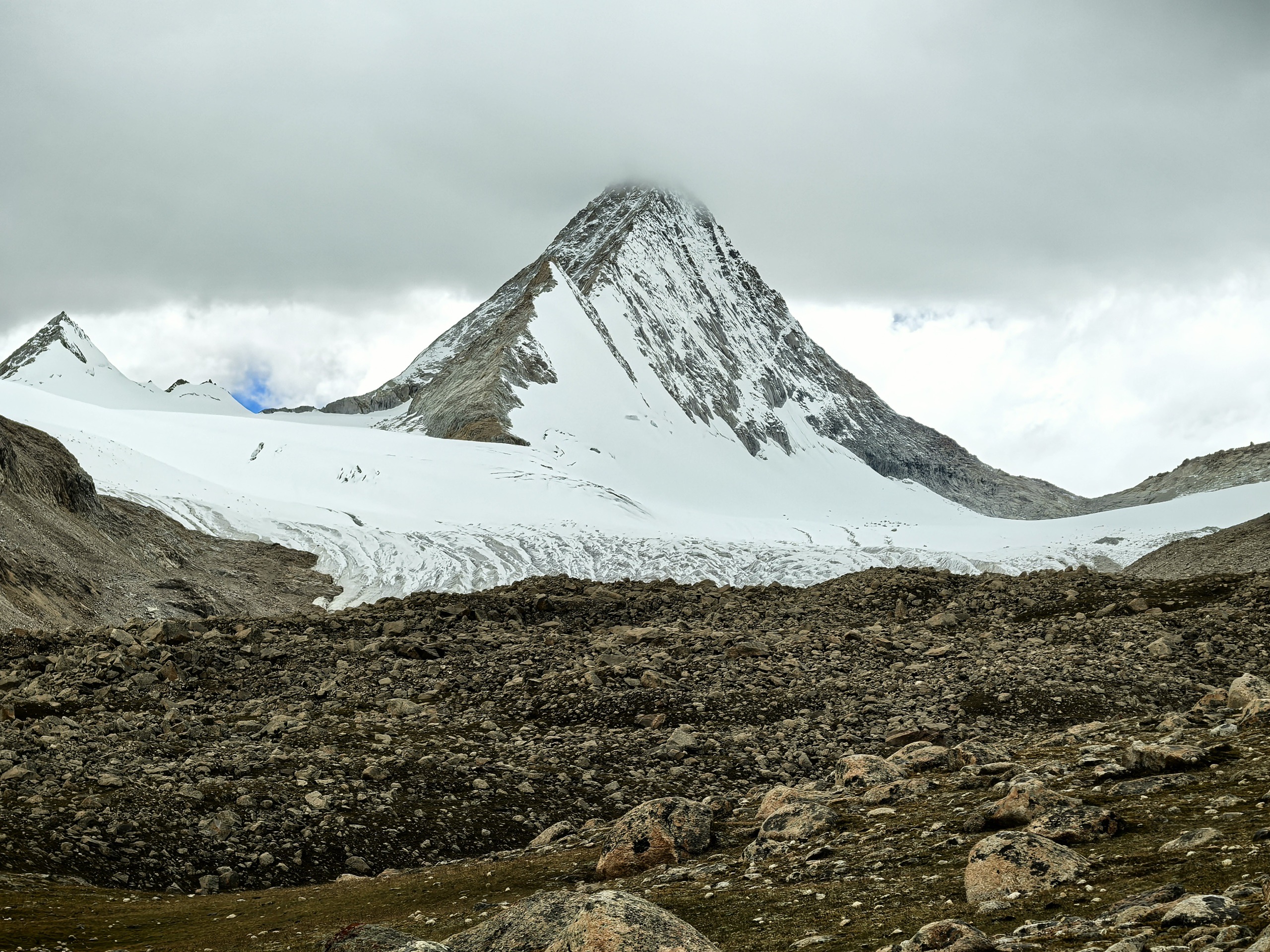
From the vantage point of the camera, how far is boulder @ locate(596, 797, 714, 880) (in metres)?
10.6

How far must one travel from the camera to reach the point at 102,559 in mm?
38625

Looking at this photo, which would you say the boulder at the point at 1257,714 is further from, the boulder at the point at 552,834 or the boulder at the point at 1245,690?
the boulder at the point at 552,834

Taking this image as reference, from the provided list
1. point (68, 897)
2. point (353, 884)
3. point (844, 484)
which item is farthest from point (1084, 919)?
point (844, 484)

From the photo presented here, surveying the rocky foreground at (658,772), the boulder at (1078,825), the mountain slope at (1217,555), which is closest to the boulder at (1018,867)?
the rocky foreground at (658,772)

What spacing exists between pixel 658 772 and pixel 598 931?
9.29m

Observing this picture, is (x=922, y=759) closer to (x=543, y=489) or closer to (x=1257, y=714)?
(x=1257, y=714)

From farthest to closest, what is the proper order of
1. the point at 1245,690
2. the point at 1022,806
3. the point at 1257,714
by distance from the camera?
the point at 1245,690, the point at 1257,714, the point at 1022,806

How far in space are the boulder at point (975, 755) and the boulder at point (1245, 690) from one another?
342 cm

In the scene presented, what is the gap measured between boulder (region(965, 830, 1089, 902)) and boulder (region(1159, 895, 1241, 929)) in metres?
1.61

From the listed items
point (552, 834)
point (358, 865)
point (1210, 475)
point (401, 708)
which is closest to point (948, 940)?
point (552, 834)

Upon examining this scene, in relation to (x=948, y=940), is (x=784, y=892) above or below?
below

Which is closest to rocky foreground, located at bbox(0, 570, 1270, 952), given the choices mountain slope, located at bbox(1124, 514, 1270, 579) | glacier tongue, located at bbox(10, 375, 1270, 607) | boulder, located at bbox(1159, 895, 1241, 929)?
boulder, located at bbox(1159, 895, 1241, 929)

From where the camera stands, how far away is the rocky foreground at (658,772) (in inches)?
294

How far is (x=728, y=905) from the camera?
8.45 metres
